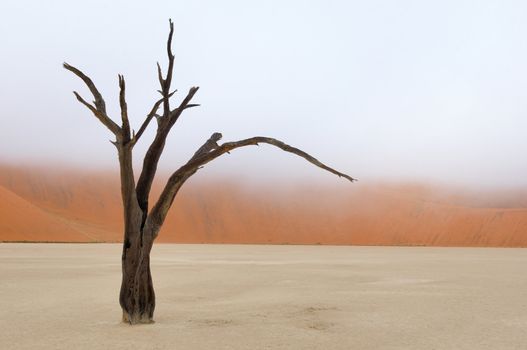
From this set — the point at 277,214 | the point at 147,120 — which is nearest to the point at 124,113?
the point at 147,120

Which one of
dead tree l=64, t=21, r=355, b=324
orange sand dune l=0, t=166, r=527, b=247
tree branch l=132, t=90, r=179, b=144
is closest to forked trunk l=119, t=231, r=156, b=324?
dead tree l=64, t=21, r=355, b=324

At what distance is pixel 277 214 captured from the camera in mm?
77000

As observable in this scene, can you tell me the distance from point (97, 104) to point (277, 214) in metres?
70.4

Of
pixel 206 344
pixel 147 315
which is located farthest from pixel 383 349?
pixel 147 315

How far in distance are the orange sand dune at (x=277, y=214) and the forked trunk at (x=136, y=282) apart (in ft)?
185

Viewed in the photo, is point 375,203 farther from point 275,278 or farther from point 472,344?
point 472,344

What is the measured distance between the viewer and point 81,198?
Answer: 73.6m

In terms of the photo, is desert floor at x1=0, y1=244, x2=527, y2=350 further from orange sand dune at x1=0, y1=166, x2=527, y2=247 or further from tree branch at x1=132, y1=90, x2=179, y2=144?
orange sand dune at x1=0, y1=166, x2=527, y2=247

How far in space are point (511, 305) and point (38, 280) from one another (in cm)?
1076

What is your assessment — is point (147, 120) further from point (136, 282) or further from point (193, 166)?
point (136, 282)

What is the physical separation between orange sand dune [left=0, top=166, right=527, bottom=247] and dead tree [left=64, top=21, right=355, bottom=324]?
56403 mm

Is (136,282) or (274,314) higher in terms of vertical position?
(136,282)

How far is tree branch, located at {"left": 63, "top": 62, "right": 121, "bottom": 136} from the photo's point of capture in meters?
6.70

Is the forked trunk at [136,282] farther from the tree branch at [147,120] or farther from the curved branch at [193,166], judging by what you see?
the tree branch at [147,120]
